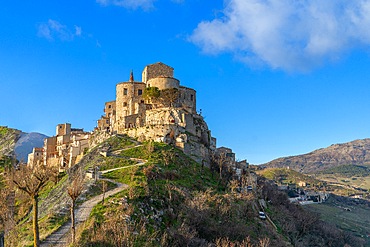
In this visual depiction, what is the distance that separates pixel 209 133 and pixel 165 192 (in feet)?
101

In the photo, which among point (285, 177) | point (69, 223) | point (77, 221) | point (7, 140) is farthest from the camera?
point (285, 177)

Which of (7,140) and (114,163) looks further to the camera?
(7,140)

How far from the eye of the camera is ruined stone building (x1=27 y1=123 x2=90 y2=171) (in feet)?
208

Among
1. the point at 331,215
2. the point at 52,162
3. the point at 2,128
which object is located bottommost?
the point at 331,215

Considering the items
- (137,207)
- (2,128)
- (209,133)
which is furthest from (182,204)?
(2,128)

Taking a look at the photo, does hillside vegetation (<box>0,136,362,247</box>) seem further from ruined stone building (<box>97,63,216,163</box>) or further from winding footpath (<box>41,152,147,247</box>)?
ruined stone building (<box>97,63,216,163</box>)

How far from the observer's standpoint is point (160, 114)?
62750 mm

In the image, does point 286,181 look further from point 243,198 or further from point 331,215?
point 243,198

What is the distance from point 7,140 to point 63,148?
18.8m

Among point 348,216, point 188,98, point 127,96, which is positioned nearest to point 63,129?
point 127,96

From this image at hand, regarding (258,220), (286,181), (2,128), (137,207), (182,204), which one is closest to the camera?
(137,207)

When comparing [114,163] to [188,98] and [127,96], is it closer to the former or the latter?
[127,96]

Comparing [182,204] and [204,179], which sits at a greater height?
[204,179]

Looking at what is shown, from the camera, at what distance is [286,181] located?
173 metres
